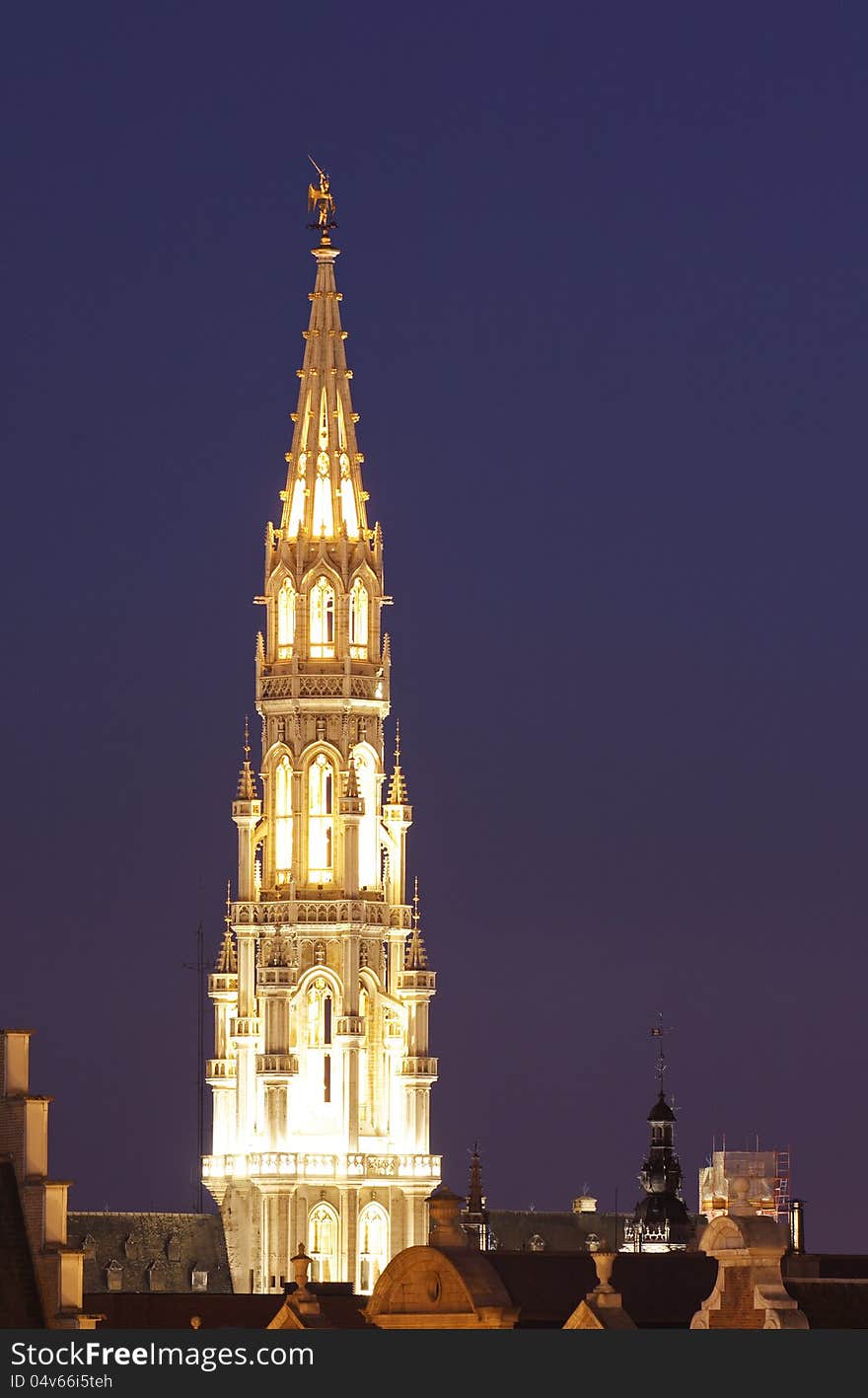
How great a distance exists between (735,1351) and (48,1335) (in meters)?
13.1

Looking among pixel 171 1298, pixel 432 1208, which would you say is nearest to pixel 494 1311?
pixel 432 1208

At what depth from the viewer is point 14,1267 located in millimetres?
110812

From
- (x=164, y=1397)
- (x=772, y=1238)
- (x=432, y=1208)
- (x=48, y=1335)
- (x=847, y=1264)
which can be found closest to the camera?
(x=164, y=1397)

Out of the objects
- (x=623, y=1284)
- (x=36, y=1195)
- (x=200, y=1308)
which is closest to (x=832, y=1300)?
(x=623, y=1284)

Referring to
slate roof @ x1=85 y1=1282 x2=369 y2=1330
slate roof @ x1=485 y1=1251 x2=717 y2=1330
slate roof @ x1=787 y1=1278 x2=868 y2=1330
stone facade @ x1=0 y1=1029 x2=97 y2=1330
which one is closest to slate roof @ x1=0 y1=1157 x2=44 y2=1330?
stone facade @ x1=0 y1=1029 x2=97 y2=1330

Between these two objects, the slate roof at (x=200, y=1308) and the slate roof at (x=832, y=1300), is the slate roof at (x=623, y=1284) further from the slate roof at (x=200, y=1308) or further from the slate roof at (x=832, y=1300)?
the slate roof at (x=832, y=1300)

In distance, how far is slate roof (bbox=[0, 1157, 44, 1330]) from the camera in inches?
4328

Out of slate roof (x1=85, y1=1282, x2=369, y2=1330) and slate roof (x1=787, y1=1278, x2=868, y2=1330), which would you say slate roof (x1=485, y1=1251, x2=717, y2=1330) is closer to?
slate roof (x1=85, y1=1282, x2=369, y2=1330)

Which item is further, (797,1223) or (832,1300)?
(797,1223)

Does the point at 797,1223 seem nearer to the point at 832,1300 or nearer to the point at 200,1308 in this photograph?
the point at 200,1308

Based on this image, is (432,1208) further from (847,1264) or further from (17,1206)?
(847,1264)

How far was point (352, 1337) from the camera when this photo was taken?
85312 mm

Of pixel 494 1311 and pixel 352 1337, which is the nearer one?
pixel 352 1337

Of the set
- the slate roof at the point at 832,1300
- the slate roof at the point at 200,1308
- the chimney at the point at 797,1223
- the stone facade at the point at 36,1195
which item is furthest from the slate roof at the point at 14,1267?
the chimney at the point at 797,1223
